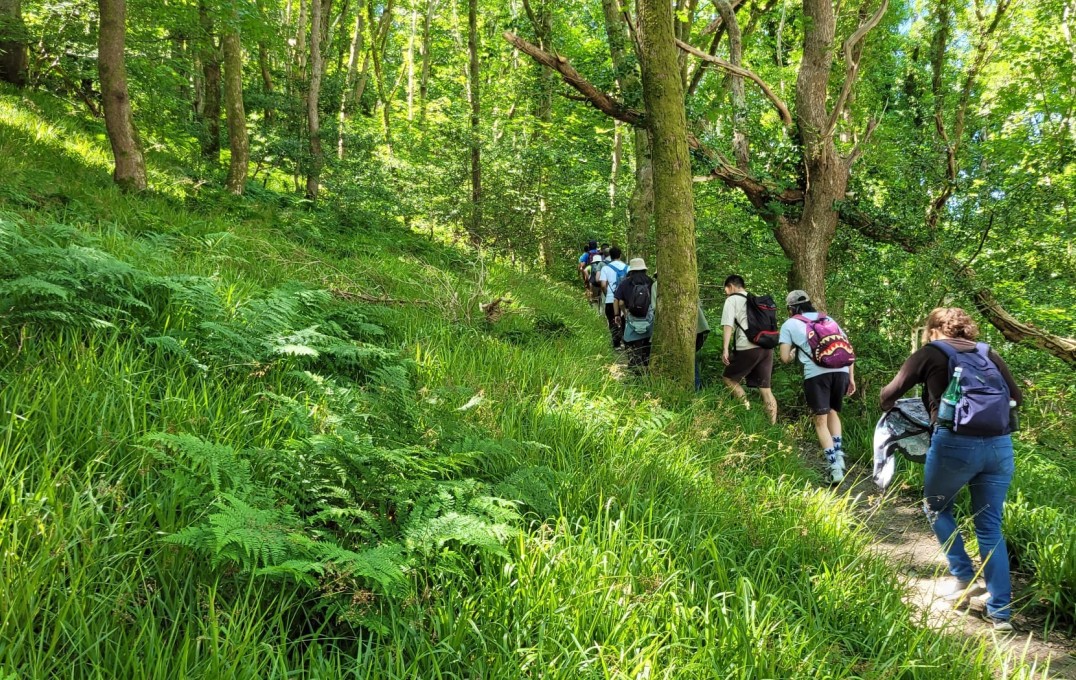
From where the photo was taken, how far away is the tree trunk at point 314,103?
40.1 feet

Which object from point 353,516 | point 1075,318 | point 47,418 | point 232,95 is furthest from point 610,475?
point 232,95

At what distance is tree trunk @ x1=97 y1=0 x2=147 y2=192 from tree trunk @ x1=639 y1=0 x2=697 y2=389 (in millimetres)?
6594

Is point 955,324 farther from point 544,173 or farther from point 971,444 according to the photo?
point 544,173

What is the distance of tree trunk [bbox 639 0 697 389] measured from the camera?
20.4ft

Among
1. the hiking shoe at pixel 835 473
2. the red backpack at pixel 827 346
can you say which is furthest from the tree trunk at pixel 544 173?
the hiking shoe at pixel 835 473

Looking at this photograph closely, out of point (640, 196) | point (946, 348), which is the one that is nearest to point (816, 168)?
point (640, 196)

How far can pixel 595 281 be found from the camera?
11977 millimetres

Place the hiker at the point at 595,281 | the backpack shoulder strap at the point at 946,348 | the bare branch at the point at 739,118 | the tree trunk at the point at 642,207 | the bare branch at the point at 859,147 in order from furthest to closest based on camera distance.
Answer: the tree trunk at the point at 642,207
the hiker at the point at 595,281
the bare branch at the point at 739,118
the bare branch at the point at 859,147
the backpack shoulder strap at the point at 946,348

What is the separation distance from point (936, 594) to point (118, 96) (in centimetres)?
1037

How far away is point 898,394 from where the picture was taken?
4398 millimetres

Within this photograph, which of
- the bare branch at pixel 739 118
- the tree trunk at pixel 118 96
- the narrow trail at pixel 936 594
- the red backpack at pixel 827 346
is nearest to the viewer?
the narrow trail at pixel 936 594

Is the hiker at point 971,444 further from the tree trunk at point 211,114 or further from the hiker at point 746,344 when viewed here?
the tree trunk at point 211,114

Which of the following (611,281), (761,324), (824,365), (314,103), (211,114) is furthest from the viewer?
(211,114)

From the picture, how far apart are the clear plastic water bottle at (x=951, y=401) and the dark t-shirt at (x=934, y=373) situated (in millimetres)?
69
